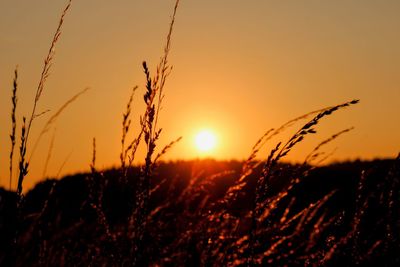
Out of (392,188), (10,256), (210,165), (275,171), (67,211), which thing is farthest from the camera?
(210,165)

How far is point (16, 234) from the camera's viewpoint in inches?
75.3

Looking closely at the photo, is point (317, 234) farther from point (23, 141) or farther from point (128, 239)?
point (23, 141)

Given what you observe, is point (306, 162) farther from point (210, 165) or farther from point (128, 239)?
point (210, 165)

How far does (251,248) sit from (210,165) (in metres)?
17.9

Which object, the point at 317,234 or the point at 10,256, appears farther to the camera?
the point at 317,234

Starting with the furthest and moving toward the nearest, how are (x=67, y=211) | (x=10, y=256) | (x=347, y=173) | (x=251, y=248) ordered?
(x=67, y=211) → (x=347, y=173) → (x=251, y=248) → (x=10, y=256)

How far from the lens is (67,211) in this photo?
1798 cm

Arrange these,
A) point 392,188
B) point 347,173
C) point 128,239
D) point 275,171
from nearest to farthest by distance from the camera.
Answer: point 275,171 → point 128,239 → point 392,188 → point 347,173

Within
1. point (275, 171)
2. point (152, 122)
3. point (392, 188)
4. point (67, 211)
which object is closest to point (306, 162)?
point (275, 171)

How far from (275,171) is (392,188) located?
0.76m

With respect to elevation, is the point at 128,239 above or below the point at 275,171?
below

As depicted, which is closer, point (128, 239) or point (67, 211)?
point (128, 239)

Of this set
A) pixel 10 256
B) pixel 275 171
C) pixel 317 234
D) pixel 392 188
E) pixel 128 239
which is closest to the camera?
pixel 10 256

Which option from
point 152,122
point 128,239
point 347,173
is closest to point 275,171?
point 152,122
